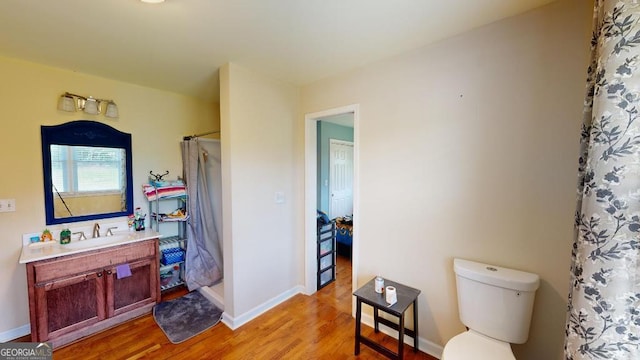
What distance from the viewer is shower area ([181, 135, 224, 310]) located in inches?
114

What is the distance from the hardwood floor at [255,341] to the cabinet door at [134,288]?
165mm

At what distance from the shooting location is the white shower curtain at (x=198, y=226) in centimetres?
290

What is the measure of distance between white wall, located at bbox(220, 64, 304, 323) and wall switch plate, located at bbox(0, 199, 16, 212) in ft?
5.76

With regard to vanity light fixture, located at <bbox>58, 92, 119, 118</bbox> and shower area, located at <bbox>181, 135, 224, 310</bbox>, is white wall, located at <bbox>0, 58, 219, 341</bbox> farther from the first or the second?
shower area, located at <bbox>181, 135, 224, 310</bbox>

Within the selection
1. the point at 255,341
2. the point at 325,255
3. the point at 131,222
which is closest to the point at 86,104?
the point at 131,222

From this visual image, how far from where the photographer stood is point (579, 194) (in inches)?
37.6

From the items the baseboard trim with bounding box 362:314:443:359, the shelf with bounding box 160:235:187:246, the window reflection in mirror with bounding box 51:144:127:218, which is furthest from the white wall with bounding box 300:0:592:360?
the window reflection in mirror with bounding box 51:144:127:218

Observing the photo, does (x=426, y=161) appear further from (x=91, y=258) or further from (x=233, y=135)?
(x=91, y=258)

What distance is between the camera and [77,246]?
7.30 feet

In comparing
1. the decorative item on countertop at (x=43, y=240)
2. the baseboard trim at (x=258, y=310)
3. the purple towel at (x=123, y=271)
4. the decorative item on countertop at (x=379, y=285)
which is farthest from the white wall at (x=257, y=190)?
the decorative item on countertop at (x=43, y=240)

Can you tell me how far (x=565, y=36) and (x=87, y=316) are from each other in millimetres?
4061

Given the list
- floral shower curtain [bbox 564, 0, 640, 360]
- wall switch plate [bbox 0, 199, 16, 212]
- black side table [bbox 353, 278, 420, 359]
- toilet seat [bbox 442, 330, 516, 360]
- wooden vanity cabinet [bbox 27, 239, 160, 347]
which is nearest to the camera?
floral shower curtain [bbox 564, 0, 640, 360]

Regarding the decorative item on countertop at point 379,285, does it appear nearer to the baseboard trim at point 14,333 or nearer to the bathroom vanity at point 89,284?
the bathroom vanity at point 89,284

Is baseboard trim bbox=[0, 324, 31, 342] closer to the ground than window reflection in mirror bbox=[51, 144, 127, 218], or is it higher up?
closer to the ground
